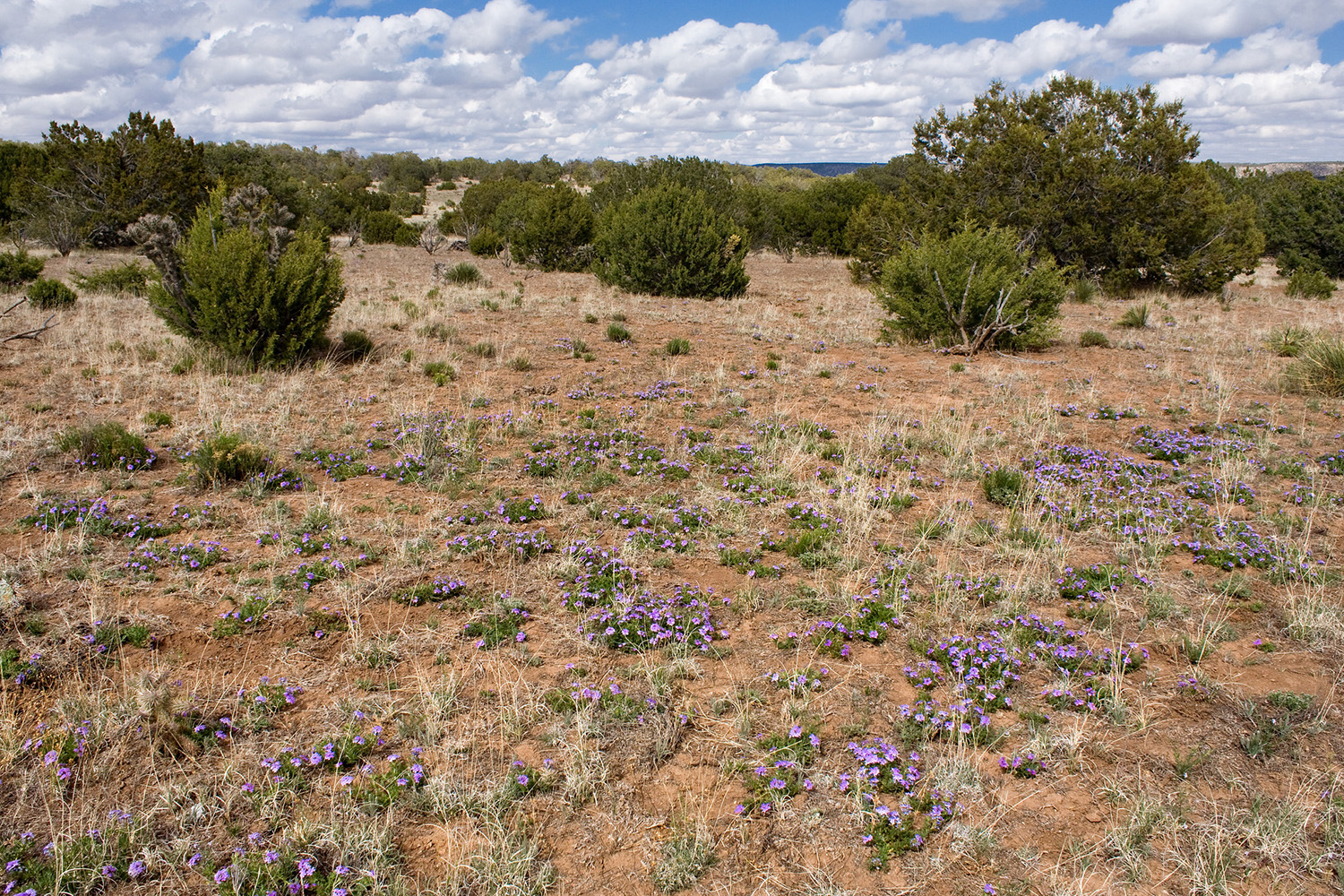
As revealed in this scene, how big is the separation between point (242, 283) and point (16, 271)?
26.5 ft

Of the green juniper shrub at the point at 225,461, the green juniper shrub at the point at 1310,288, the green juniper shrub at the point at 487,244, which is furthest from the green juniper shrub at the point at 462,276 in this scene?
the green juniper shrub at the point at 1310,288

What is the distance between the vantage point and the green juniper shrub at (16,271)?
13305 mm

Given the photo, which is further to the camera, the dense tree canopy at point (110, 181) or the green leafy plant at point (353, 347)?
the dense tree canopy at point (110, 181)

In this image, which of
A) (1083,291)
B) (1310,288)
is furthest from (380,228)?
(1310,288)

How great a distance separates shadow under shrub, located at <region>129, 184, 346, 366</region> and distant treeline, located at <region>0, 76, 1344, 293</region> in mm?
9351

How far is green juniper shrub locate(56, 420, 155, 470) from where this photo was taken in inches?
236

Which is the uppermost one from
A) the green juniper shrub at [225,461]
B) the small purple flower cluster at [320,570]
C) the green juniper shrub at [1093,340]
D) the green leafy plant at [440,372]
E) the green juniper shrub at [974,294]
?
the green juniper shrub at [974,294]

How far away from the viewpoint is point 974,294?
10836 mm

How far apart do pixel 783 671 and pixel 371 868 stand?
1.98 m

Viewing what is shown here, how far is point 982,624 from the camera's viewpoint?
418cm

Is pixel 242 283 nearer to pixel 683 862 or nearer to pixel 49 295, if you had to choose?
pixel 49 295

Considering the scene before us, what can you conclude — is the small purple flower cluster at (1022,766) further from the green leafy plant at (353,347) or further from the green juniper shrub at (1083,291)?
the green juniper shrub at (1083,291)

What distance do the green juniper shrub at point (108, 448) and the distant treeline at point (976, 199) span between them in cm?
1136

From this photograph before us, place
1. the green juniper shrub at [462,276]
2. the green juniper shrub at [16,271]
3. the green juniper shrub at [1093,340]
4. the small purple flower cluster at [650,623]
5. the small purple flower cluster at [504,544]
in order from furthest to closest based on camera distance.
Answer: the green juniper shrub at [462,276] < the green juniper shrub at [16,271] < the green juniper shrub at [1093,340] < the small purple flower cluster at [504,544] < the small purple flower cluster at [650,623]
